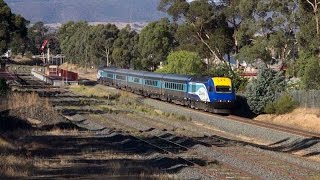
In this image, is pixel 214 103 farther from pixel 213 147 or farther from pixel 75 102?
pixel 213 147

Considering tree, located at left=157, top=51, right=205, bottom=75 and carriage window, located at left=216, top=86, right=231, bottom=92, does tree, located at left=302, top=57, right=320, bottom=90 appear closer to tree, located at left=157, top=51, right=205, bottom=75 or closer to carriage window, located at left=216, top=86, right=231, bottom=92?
carriage window, located at left=216, top=86, right=231, bottom=92

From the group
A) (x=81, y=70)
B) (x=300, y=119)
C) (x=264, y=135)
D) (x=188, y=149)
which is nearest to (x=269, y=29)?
(x=300, y=119)

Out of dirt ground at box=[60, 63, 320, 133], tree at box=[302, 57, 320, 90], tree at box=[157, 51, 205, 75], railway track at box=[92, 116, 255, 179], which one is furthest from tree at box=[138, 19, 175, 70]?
railway track at box=[92, 116, 255, 179]

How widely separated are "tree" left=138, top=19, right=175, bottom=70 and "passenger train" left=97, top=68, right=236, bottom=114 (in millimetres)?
26392

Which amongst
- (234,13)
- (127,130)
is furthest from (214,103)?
(234,13)

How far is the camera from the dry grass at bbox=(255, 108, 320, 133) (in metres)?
37.0

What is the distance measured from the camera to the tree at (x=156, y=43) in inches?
3775

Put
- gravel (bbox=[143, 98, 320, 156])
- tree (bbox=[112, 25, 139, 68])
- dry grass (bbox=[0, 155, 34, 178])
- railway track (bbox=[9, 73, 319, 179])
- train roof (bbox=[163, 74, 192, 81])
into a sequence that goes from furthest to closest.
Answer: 1. tree (bbox=[112, 25, 139, 68])
2. train roof (bbox=[163, 74, 192, 81])
3. gravel (bbox=[143, 98, 320, 156])
4. railway track (bbox=[9, 73, 319, 179])
5. dry grass (bbox=[0, 155, 34, 178])

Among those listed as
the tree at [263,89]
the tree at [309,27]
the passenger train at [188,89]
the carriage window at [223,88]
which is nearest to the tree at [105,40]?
the passenger train at [188,89]

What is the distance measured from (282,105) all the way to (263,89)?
3895 millimetres

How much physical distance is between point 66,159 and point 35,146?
343 cm

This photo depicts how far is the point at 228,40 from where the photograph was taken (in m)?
72.1

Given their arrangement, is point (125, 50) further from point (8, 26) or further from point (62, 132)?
point (62, 132)

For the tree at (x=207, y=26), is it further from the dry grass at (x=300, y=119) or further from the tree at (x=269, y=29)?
the dry grass at (x=300, y=119)
